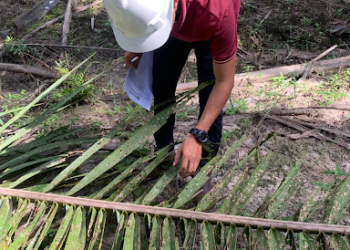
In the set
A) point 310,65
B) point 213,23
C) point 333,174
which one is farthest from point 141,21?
point 310,65

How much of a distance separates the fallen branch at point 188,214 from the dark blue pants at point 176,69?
0.41 metres

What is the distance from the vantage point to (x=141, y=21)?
1.09m

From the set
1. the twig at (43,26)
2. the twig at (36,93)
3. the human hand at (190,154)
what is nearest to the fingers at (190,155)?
the human hand at (190,154)

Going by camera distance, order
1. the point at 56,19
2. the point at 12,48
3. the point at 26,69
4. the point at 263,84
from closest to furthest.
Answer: the point at 263,84
the point at 26,69
the point at 12,48
the point at 56,19

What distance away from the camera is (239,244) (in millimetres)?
1426

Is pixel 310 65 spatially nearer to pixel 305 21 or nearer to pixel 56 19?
pixel 305 21

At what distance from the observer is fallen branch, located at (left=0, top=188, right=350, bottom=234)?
0.98 meters

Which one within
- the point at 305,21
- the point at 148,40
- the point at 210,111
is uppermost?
the point at 148,40

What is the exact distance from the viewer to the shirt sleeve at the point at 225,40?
1176 millimetres

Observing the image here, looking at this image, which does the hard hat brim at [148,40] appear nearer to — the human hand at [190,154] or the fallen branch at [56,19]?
the human hand at [190,154]

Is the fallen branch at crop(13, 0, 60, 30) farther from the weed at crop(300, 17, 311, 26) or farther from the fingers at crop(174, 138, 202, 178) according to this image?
the fingers at crop(174, 138, 202, 178)

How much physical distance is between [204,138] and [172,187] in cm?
56

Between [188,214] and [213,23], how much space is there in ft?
2.45

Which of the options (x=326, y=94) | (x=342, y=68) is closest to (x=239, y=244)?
(x=326, y=94)
